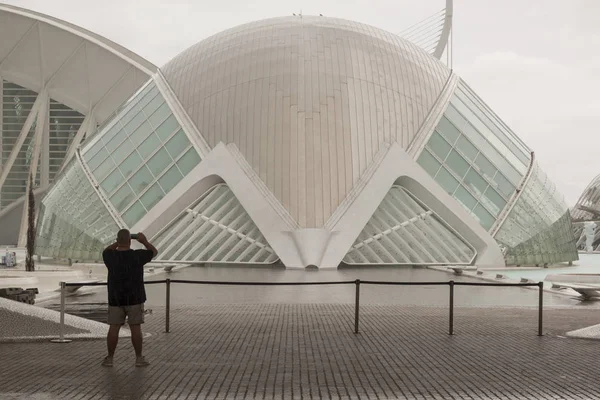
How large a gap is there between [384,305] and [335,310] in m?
1.71

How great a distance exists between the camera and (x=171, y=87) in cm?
3788

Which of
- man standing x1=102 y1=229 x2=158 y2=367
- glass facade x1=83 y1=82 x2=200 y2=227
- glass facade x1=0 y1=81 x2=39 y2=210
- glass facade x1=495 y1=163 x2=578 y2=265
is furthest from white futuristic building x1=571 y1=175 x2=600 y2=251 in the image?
man standing x1=102 y1=229 x2=158 y2=367

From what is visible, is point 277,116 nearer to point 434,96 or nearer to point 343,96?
point 343,96

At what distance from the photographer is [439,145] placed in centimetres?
3500

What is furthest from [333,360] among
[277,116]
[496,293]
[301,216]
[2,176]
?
[2,176]

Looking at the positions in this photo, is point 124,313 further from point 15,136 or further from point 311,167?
point 15,136

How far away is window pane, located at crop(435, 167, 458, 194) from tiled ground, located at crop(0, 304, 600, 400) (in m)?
20.1

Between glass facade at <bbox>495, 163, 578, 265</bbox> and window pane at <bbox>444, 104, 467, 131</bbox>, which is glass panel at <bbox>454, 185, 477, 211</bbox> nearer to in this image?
glass facade at <bbox>495, 163, 578, 265</bbox>

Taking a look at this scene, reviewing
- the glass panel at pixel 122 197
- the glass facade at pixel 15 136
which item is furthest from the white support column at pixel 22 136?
the glass panel at pixel 122 197

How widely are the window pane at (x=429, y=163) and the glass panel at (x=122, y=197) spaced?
10.9 meters

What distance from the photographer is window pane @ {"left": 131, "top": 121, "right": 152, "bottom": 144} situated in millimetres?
36469

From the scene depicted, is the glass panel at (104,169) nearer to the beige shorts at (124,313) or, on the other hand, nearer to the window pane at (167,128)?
the window pane at (167,128)

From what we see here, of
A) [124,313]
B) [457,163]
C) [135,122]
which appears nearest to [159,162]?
[135,122]

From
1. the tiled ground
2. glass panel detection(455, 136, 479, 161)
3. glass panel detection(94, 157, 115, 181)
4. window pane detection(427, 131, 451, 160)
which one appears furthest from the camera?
glass panel detection(94, 157, 115, 181)
